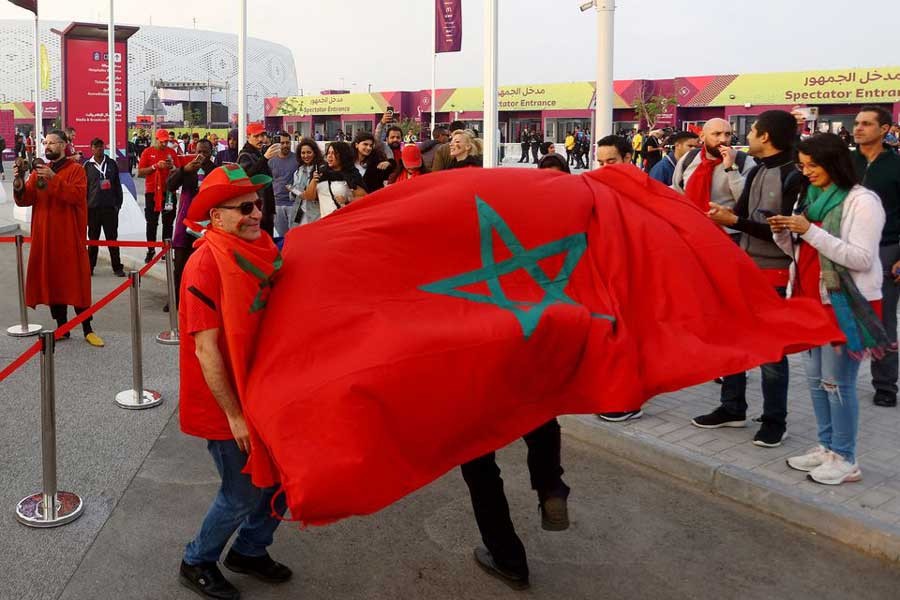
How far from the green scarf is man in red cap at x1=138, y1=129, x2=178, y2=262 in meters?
9.67

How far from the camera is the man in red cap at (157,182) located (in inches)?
494

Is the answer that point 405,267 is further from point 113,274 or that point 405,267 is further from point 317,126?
point 317,126

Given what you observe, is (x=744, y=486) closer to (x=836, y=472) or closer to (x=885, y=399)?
(x=836, y=472)

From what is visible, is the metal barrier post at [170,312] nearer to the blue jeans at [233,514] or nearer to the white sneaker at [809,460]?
the blue jeans at [233,514]

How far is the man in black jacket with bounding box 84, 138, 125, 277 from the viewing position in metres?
12.1

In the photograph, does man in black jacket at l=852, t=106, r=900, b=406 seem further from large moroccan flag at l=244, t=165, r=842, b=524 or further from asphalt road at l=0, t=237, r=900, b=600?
large moroccan flag at l=244, t=165, r=842, b=524

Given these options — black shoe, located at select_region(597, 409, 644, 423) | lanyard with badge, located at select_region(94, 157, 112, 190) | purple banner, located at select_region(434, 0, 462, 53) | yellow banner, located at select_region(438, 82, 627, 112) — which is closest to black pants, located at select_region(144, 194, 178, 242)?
lanyard with badge, located at select_region(94, 157, 112, 190)

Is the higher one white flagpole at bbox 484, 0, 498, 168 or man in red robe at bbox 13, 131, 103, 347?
white flagpole at bbox 484, 0, 498, 168

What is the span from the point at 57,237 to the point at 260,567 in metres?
5.37

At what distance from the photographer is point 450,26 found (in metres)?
19.4

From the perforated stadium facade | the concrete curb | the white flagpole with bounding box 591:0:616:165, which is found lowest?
the concrete curb

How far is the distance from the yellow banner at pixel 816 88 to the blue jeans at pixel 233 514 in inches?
1737

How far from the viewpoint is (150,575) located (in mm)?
3914

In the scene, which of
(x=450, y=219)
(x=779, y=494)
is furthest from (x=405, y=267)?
(x=779, y=494)
